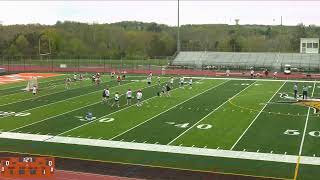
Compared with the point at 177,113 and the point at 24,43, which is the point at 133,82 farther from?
the point at 24,43

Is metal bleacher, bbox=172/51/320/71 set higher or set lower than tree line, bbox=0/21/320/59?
lower

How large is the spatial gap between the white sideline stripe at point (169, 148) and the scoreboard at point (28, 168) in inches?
197

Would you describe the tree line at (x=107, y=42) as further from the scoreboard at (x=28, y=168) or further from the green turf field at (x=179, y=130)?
the scoreboard at (x=28, y=168)

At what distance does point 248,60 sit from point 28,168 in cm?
5659

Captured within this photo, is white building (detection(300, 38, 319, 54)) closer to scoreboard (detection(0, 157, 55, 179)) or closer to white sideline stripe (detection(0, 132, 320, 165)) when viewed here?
white sideline stripe (detection(0, 132, 320, 165))

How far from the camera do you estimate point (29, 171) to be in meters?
13.9

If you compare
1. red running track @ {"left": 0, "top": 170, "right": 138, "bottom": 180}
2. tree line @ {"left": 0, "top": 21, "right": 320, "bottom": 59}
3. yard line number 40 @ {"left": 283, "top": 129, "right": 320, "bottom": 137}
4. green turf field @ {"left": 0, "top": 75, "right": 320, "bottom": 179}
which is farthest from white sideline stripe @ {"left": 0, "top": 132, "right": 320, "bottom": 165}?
tree line @ {"left": 0, "top": 21, "right": 320, "bottom": 59}

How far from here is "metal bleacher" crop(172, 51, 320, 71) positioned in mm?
63125

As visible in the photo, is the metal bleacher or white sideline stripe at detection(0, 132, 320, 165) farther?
the metal bleacher

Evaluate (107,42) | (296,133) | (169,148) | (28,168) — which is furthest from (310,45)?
(28,168)

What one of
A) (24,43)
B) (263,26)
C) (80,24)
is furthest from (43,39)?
(263,26)

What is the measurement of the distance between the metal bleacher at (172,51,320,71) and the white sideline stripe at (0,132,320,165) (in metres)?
44.7

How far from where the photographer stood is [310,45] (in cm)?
6694

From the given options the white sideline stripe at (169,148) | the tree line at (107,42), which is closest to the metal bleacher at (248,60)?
the tree line at (107,42)
